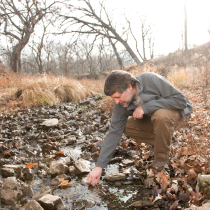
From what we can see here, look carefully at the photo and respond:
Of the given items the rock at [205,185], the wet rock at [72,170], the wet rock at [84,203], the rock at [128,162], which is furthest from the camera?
the rock at [128,162]

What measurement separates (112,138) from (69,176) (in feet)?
2.31

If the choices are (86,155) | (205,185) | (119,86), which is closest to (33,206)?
(86,155)

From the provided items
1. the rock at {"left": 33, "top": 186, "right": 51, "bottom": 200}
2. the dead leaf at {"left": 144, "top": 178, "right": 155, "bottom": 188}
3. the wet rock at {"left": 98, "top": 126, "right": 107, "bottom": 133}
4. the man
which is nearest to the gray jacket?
the man

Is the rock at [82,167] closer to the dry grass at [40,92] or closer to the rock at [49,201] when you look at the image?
the rock at [49,201]

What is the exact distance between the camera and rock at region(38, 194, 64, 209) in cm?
155

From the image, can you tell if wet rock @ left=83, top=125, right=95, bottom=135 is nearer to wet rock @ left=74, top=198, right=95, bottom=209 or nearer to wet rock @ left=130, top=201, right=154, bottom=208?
wet rock @ left=74, top=198, right=95, bottom=209

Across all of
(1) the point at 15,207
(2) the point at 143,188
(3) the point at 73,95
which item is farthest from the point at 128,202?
(3) the point at 73,95

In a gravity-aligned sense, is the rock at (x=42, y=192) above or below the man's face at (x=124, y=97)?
below

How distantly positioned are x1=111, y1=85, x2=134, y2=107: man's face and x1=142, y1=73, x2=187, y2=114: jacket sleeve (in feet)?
0.58

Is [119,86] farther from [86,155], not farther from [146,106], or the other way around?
[86,155]

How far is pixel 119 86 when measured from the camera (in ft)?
A: 5.97

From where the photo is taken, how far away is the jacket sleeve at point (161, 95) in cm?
193

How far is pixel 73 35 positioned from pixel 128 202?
10.9m

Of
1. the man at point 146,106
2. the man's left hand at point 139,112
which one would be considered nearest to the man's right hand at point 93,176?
the man at point 146,106
